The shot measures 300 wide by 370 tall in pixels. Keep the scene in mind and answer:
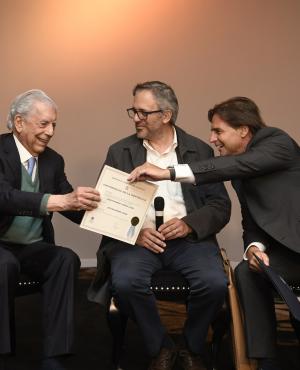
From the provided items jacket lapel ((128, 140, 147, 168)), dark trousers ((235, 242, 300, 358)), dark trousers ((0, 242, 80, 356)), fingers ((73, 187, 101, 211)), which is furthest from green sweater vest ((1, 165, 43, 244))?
dark trousers ((235, 242, 300, 358))

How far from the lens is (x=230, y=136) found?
3.23 metres

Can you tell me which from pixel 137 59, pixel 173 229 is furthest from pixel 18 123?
pixel 137 59

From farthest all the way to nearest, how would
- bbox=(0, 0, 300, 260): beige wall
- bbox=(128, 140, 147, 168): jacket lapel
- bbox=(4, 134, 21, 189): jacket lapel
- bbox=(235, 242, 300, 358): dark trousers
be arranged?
bbox=(0, 0, 300, 260): beige wall < bbox=(128, 140, 147, 168): jacket lapel < bbox=(4, 134, 21, 189): jacket lapel < bbox=(235, 242, 300, 358): dark trousers

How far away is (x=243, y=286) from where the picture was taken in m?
2.89

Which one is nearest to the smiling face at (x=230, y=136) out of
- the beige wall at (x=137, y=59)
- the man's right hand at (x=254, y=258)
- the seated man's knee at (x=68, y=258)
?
the man's right hand at (x=254, y=258)

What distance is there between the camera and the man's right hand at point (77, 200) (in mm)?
2934

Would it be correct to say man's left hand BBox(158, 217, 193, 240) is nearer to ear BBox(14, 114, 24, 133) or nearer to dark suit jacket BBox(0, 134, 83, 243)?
dark suit jacket BBox(0, 134, 83, 243)

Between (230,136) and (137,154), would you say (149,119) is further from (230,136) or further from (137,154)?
(230,136)

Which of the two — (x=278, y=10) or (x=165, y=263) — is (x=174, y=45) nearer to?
(x=278, y=10)

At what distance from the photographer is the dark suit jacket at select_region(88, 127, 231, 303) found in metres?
3.25

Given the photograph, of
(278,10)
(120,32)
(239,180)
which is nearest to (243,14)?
(278,10)

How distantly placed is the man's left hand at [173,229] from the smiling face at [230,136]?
0.52m

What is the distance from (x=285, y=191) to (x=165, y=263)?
80 cm

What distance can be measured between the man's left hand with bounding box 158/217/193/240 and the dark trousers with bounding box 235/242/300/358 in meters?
0.41
